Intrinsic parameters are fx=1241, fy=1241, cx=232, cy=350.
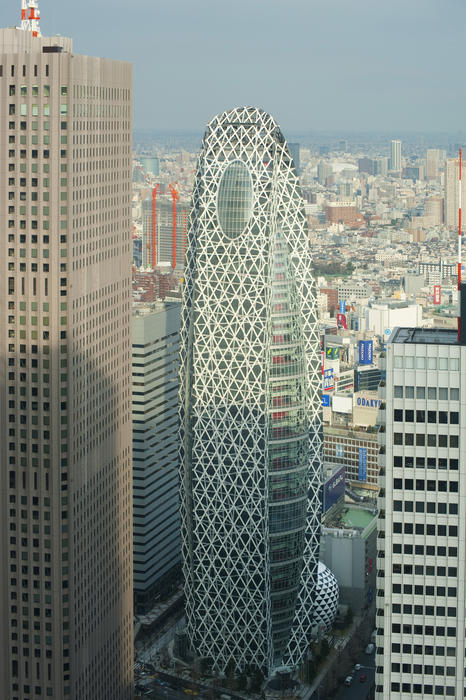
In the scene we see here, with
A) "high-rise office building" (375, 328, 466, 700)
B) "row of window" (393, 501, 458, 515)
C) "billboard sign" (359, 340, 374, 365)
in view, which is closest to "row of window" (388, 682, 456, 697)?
"high-rise office building" (375, 328, 466, 700)

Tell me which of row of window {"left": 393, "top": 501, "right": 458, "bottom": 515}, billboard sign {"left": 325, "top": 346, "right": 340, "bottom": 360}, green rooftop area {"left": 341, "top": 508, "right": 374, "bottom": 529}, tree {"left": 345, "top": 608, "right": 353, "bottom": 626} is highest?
row of window {"left": 393, "top": 501, "right": 458, "bottom": 515}

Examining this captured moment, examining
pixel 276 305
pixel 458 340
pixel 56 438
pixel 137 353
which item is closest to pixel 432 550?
pixel 458 340

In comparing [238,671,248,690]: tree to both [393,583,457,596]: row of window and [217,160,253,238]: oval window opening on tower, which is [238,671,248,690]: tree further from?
[393,583,457,596]: row of window

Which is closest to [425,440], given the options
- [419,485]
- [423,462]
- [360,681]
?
[423,462]

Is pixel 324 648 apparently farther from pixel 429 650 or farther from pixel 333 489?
pixel 429 650

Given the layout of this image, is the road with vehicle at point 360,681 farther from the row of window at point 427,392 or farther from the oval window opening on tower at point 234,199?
the row of window at point 427,392

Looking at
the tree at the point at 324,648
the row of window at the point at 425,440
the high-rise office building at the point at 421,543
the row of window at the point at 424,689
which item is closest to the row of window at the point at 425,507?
the high-rise office building at the point at 421,543
